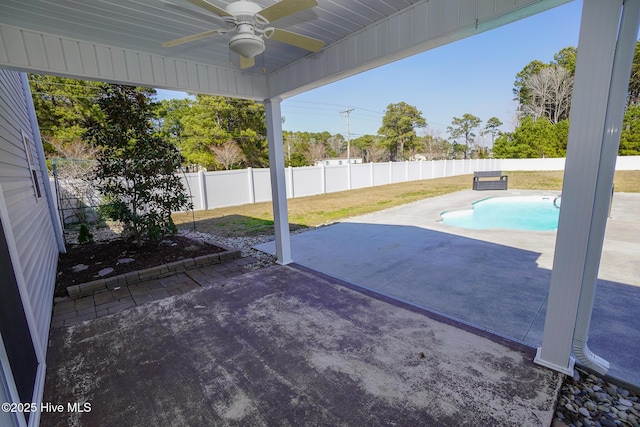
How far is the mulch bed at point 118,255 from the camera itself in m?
3.81

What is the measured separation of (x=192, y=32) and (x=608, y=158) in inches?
135

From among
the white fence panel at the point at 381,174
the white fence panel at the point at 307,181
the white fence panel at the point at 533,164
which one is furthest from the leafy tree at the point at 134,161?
the white fence panel at the point at 533,164

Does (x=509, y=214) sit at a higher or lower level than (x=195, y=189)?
lower

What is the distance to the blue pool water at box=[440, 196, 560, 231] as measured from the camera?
305 inches

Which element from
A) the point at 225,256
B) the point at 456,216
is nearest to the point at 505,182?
the point at 456,216

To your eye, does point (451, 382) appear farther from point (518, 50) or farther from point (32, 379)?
point (518, 50)

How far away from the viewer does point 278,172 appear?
4012mm

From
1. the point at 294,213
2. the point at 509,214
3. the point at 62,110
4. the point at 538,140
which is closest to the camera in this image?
the point at 294,213

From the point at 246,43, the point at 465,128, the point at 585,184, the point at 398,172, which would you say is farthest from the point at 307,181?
the point at 465,128

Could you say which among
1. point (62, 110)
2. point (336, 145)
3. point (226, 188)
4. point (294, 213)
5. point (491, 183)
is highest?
point (62, 110)

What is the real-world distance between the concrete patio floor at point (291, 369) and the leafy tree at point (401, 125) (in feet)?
93.6

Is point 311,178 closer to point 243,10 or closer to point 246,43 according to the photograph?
point 246,43

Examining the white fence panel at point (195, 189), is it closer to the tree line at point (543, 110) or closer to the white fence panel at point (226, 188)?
the white fence panel at point (226, 188)

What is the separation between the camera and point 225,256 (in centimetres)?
451
